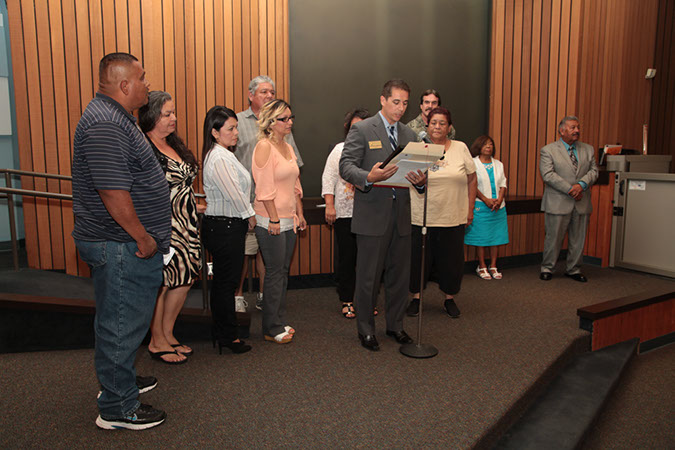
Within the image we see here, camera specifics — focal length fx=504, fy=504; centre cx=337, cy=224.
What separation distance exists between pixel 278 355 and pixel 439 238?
1.58 meters

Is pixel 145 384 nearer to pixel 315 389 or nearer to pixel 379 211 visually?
pixel 315 389

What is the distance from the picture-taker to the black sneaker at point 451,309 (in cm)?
395

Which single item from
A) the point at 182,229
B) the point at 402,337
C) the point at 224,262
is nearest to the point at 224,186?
the point at 182,229

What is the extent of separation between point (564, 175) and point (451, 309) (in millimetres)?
2166

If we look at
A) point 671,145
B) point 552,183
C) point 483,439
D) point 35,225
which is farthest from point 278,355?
point 671,145

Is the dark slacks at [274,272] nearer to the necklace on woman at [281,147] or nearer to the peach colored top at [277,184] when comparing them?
the peach colored top at [277,184]

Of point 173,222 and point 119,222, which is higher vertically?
point 119,222

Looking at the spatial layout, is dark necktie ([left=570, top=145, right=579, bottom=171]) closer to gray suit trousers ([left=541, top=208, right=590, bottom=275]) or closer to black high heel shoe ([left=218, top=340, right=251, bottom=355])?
gray suit trousers ([left=541, top=208, right=590, bottom=275])

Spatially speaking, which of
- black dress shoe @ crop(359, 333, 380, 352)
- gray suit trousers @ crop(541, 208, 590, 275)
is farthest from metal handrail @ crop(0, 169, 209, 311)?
gray suit trousers @ crop(541, 208, 590, 275)

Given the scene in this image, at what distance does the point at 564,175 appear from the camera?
512 cm

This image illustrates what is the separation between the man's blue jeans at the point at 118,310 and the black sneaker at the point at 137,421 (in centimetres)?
2

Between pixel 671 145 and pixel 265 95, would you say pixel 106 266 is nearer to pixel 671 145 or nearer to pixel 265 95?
pixel 265 95

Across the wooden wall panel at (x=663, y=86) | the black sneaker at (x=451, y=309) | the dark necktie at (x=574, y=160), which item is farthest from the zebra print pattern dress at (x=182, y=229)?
the wooden wall panel at (x=663, y=86)

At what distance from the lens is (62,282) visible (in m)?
3.65
